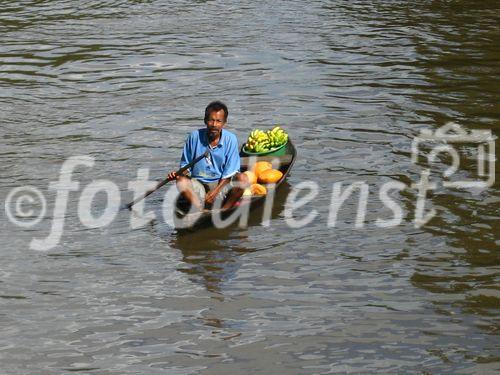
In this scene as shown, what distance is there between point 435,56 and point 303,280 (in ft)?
30.7

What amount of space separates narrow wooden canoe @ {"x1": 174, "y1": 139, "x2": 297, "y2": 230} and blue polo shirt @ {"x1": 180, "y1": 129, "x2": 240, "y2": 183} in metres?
0.42

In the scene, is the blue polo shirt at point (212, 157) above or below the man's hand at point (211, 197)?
above

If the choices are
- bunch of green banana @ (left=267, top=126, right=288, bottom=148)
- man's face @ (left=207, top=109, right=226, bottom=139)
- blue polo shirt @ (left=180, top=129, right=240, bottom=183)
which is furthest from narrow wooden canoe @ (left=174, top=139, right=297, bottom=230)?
man's face @ (left=207, top=109, right=226, bottom=139)

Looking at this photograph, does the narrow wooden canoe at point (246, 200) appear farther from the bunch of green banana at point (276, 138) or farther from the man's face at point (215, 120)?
the man's face at point (215, 120)

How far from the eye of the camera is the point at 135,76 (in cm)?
1756

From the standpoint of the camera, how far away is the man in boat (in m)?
11.0

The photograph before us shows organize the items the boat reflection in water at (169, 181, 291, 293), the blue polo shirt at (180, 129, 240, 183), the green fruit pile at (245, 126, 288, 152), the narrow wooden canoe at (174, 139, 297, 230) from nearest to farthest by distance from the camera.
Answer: the boat reflection in water at (169, 181, 291, 293), the narrow wooden canoe at (174, 139, 297, 230), the blue polo shirt at (180, 129, 240, 183), the green fruit pile at (245, 126, 288, 152)

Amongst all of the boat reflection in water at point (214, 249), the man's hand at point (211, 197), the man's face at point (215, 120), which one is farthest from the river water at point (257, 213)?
the man's face at point (215, 120)

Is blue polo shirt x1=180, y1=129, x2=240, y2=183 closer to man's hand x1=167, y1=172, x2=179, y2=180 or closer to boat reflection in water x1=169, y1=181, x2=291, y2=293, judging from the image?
man's hand x1=167, y1=172, x2=179, y2=180

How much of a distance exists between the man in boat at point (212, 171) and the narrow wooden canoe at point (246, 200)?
0.13 meters

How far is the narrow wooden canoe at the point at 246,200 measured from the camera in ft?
35.4

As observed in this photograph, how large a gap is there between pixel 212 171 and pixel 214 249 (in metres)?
1.06

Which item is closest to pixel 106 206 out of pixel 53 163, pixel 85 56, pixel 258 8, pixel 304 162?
pixel 53 163

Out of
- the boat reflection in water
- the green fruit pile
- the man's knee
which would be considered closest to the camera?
the boat reflection in water
